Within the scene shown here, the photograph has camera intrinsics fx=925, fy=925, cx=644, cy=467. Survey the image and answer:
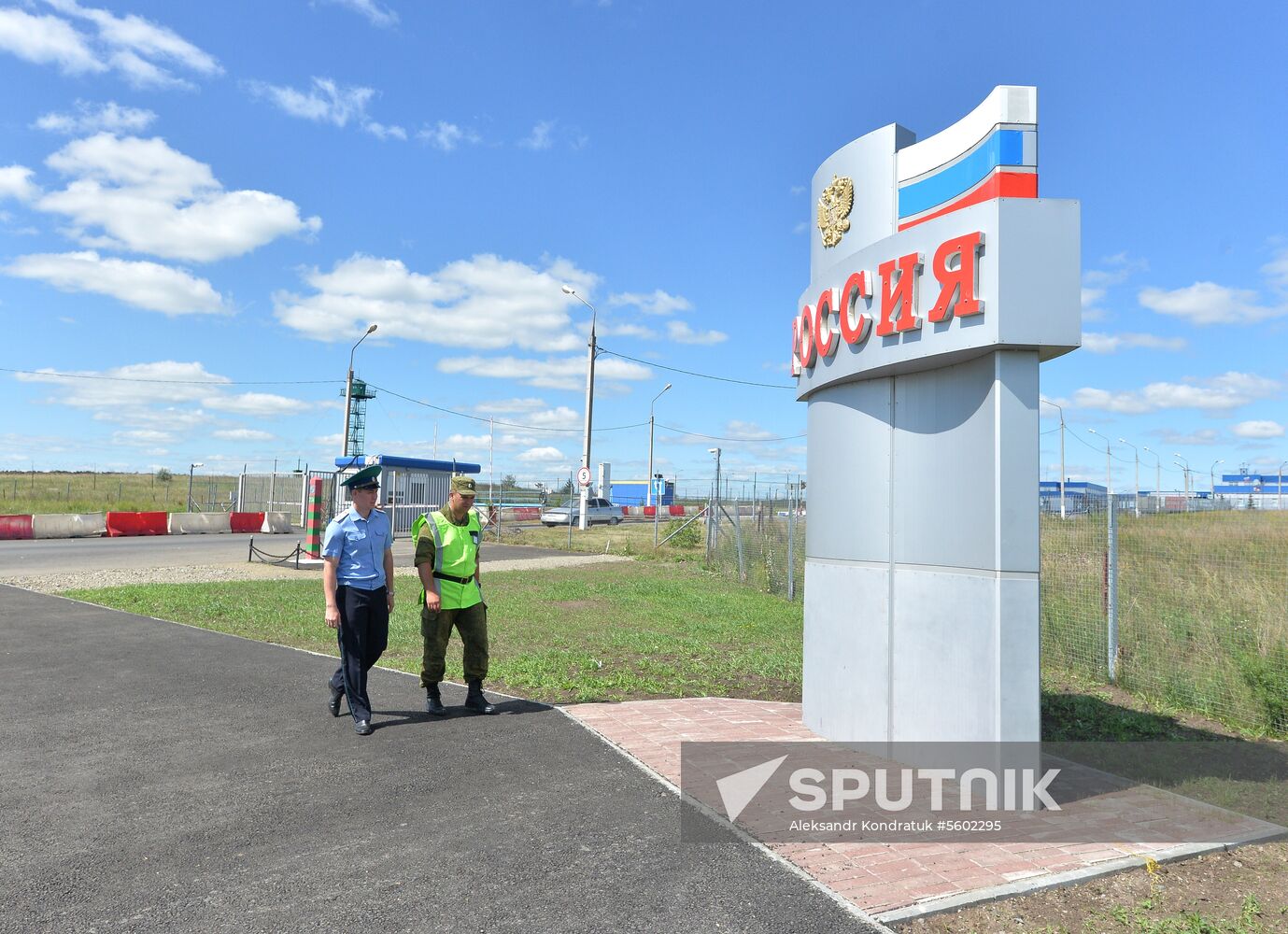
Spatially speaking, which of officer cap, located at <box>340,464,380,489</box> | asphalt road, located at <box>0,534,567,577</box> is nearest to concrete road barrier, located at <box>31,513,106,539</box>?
asphalt road, located at <box>0,534,567,577</box>

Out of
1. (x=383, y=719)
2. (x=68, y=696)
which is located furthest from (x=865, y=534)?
(x=68, y=696)

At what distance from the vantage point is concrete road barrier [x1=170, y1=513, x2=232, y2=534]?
3353cm

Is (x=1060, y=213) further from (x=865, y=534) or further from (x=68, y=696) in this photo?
(x=68, y=696)

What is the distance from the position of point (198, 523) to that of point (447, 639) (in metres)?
31.4

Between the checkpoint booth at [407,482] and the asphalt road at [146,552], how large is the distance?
152 cm

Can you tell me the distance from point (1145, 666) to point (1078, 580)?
3.94 feet

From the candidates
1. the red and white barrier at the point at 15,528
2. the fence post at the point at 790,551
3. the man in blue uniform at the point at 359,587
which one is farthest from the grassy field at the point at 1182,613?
the red and white barrier at the point at 15,528

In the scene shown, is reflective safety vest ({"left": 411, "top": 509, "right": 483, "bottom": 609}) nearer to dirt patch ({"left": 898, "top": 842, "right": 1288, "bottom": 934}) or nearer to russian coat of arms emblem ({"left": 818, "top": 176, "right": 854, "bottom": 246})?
russian coat of arms emblem ({"left": 818, "top": 176, "right": 854, "bottom": 246})

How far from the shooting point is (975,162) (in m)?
5.60

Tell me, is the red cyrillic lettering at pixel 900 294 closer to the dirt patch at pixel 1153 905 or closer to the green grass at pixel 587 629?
the dirt patch at pixel 1153 905

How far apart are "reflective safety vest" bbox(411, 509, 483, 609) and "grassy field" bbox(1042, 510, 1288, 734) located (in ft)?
18.9

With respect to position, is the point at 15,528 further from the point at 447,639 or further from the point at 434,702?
the point at 447,639

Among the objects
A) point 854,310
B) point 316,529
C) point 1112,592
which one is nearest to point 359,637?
point 854,310

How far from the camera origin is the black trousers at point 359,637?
6.54m
